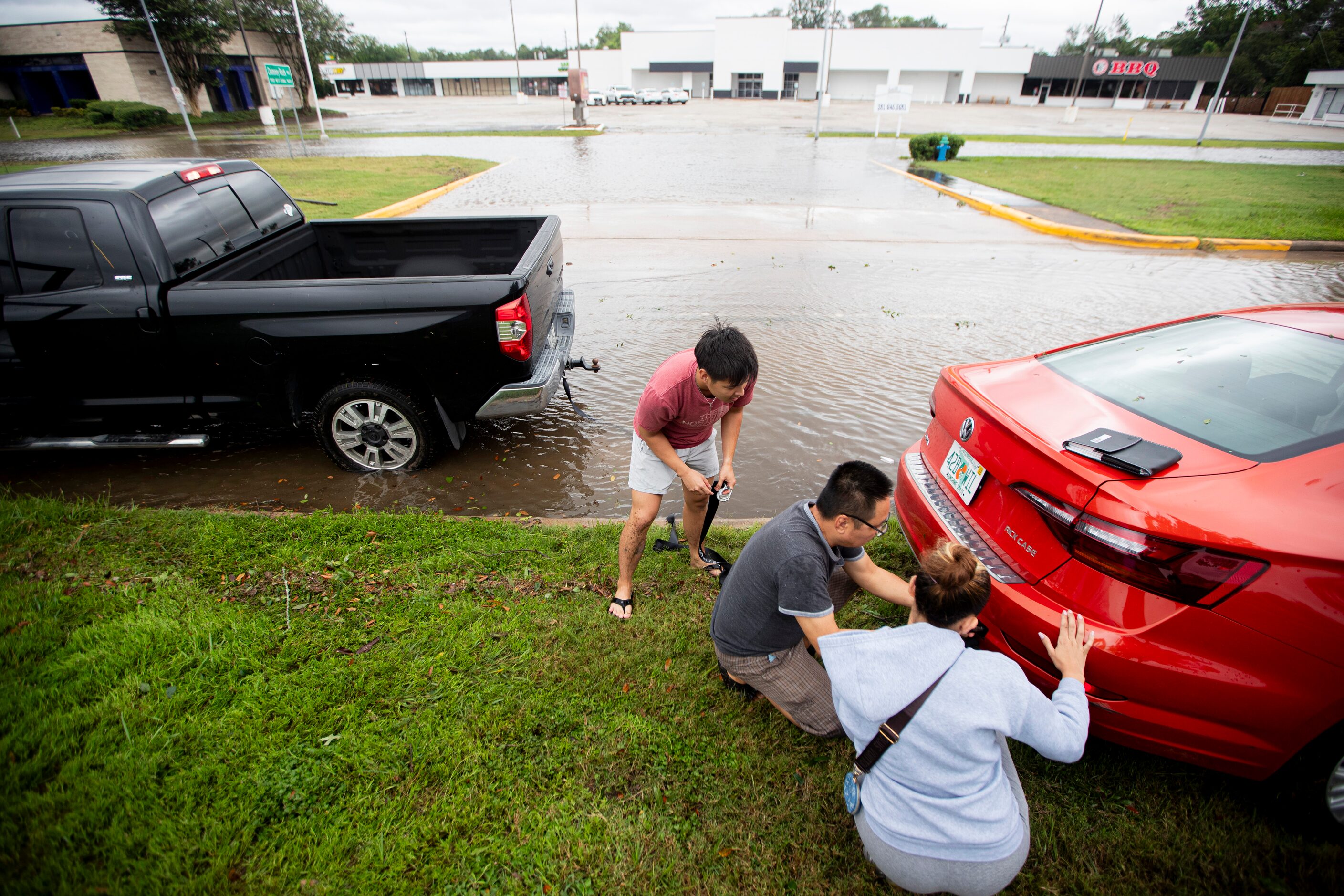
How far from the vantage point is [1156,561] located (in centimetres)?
193

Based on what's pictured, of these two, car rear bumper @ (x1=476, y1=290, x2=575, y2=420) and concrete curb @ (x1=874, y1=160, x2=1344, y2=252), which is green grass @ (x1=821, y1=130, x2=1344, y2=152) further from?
car rear bumper @ (x1=476, y1=290, x2=575, y2=420)

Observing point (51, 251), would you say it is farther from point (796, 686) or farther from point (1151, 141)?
point (1151, 141)

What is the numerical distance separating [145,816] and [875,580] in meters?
2.76

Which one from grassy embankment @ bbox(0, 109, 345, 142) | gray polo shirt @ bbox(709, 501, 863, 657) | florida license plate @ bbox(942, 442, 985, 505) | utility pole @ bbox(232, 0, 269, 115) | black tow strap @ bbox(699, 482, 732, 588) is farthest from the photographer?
utility pole @ bbox(232, 0, 269, 115)

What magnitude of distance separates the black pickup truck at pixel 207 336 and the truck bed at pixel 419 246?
107 cm

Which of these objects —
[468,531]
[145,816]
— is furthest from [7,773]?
[468,531]

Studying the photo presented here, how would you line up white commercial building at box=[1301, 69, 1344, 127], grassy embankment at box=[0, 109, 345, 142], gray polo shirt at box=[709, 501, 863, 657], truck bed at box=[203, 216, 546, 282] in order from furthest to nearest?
white commercial building at box=[1301, 69, 1344, 127]
grassy embankment at box=[0, 109, 345, 142]
truck bed at box=[203, 216, 546, 282]
gray polo shirt at box=[709, 501, 863, 657]

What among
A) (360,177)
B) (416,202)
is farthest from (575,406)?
(360,177)

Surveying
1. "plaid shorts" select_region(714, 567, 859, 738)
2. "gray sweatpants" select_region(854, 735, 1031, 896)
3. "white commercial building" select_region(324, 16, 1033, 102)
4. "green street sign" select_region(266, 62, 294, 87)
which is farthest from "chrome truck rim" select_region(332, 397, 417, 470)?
"white commercial building" select_region(324, 16, 1033, 102)

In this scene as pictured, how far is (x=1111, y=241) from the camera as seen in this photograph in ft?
36.4

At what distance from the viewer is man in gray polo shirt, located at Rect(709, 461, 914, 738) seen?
2064 millimetres

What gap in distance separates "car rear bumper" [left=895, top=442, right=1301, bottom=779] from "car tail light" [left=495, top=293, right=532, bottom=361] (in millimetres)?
2963

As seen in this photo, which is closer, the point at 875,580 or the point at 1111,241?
the point at 875,580

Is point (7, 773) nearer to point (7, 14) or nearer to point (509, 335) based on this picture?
point (509, 335)
